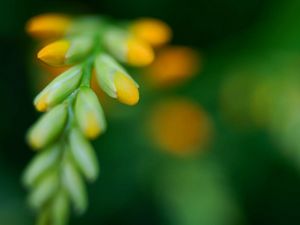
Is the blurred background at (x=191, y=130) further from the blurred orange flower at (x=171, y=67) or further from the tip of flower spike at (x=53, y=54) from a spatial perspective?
the tip of flower spike at (x=53, y=54)

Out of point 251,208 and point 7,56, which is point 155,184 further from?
point 7,56

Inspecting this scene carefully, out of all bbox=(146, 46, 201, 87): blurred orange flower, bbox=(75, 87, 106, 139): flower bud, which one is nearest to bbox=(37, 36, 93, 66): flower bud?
bbox=(75, 87, 106, 139): flower bud

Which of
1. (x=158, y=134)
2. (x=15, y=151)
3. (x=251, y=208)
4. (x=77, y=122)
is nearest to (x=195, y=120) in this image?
(x=158, y=134)

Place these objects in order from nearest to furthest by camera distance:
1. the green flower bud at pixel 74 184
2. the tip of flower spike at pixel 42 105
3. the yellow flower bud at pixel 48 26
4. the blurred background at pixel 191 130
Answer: the tip of flower spike at pixel 42 105, the green flower bud at pixel 74 184, the yellow flower bud at pixel 48 26, the blurred background at pixel 191 130

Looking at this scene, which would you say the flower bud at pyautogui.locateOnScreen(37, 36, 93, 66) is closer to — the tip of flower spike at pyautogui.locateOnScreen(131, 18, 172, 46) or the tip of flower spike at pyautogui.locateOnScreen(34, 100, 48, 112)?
the tip of flower spike at pyautogui.locateOnScreen(34, 100, 48, 112)

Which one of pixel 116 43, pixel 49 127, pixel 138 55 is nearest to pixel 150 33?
pixel 116 43

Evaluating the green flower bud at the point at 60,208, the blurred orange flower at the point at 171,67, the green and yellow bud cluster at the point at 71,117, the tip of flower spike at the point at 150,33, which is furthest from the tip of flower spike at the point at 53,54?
the blurred orange flower at the point at 171,67

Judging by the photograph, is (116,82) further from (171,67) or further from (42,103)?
(171,67)
